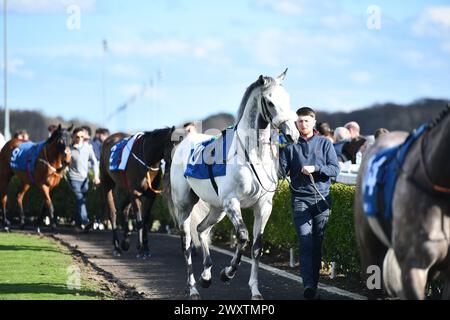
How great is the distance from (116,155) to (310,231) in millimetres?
6453

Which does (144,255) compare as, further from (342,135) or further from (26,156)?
(26,156)

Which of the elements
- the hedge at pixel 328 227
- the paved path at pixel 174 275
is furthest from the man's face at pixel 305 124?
the paved path at pixel 174 275

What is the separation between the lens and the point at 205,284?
1023 centimetres

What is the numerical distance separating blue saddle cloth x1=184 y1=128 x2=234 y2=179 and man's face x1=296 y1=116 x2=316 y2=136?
2.51 feet

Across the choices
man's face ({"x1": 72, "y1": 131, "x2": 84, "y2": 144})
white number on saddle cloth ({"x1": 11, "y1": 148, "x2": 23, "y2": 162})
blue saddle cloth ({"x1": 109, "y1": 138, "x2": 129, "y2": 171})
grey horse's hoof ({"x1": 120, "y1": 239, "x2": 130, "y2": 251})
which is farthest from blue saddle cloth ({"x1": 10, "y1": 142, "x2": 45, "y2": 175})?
grey horse's hoof ({"x1": 120, "y1": 239, "x2": 130, "y2": 251})

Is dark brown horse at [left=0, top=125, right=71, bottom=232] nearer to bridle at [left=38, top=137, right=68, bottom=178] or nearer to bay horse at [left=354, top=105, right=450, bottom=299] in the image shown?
bridle at [left=38, top=137, right=68, bottom=178]

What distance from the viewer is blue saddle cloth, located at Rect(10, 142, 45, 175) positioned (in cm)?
1912

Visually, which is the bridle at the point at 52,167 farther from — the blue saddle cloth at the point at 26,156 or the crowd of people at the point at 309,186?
the crowd of people at the point at 309,186

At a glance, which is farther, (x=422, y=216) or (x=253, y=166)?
(x=253, y=166)

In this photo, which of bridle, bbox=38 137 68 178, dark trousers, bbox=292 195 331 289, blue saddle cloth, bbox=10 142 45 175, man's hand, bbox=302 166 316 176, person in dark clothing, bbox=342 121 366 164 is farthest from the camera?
blue saddle cloth, bbox=10 142 45 175

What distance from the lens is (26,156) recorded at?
63.8ft

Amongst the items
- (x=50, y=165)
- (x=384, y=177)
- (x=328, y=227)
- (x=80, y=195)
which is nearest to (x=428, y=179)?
(x=384, y=177)

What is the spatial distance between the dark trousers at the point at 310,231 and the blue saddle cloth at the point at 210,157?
90 cm

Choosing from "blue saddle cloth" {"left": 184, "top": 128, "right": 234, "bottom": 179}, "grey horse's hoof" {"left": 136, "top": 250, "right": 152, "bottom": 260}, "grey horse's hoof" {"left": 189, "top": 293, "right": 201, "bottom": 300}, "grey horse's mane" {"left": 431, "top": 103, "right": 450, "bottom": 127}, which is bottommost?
"grey horse's hoof" {"left": 136, "top": 250, "right": 152, "bottom": 260}
